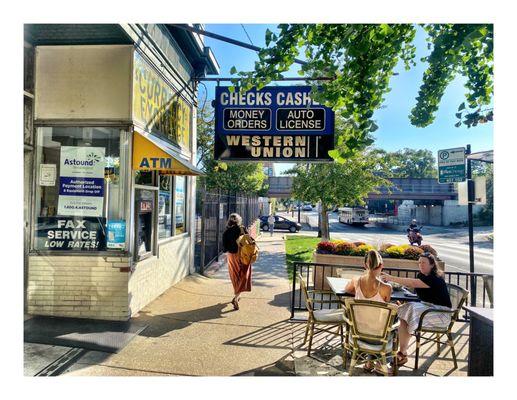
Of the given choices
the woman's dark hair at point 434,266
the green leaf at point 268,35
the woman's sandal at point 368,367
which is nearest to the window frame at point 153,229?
the green leaf at point 268,35

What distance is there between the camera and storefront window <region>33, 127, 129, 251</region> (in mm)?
5230

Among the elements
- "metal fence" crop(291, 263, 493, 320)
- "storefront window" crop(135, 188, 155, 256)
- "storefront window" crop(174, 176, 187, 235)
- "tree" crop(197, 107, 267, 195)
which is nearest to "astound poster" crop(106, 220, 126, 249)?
"storefront window" crop(135, 188, 155, 256)

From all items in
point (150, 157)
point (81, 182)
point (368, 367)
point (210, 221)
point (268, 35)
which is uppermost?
point (268, 35)

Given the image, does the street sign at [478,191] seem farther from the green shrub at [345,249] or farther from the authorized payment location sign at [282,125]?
the authorized payment location sign at [282,125]

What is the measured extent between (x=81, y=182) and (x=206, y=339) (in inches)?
125

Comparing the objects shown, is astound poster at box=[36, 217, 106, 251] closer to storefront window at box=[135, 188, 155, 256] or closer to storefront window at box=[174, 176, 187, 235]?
storefront window at box=[135, 188, 155, 256]

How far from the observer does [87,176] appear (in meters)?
5.29

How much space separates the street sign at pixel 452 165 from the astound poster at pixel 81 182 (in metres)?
6.65

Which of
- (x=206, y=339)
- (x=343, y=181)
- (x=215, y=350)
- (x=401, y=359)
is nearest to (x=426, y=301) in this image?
(x=401, y=359)

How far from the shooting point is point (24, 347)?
4094 millimetres

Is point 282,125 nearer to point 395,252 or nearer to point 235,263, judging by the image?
point 235,263

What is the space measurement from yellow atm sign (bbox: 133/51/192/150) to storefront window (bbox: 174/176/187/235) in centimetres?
91
